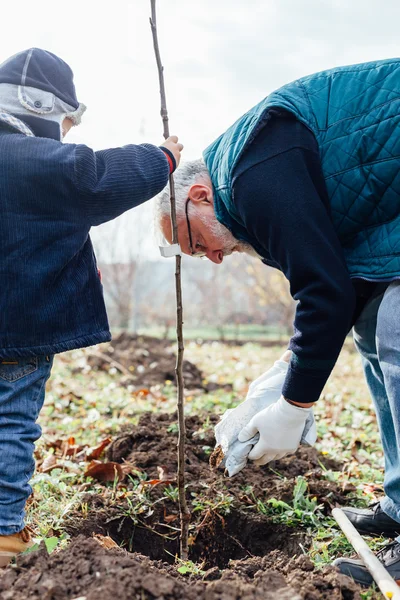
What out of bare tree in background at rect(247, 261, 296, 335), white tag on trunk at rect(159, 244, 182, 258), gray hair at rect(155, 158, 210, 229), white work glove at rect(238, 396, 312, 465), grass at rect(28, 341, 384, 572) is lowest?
bare tree in background at rect(247, 261, 296, 335)

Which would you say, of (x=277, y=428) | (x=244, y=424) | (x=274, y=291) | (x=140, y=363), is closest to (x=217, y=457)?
(x=244, y=424)

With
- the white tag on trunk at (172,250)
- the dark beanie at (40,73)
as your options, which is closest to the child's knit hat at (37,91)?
the dark beanie at (40,73)

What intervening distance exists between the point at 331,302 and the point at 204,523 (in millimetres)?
1234

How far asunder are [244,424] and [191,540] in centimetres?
64

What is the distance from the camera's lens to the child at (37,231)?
6.42ft

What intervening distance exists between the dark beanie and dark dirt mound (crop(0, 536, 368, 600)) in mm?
1558

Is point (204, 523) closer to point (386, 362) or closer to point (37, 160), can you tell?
point (386, 362)

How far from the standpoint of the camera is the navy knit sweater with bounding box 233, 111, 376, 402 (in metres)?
1.76

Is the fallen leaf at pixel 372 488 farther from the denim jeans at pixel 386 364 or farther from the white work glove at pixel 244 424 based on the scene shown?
the white work glove at pixel 244 424

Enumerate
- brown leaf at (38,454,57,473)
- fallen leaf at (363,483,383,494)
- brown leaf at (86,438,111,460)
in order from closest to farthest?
fallen leaf at (363,483,383,494) < brown leaf at (38,454,57,473) < brown leaf at (86,438,111,460)

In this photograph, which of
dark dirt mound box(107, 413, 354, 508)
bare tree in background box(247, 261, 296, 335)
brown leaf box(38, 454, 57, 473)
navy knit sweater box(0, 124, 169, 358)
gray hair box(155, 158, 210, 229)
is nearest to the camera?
navy knit sweater box(0, 124, 169, 358)

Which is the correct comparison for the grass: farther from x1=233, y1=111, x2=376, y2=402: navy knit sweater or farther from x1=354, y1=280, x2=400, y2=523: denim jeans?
x1=233, y1=111, x2=376, y2=402: navy knit sweater

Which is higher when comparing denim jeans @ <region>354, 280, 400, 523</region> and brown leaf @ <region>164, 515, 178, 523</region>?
denim jeans @ <region>354, 280, 400, 523</region>

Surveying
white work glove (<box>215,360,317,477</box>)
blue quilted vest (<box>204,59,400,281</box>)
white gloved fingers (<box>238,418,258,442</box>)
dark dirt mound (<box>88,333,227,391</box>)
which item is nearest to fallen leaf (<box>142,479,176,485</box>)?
white work glove (<box>215,360,317,477</box>)
